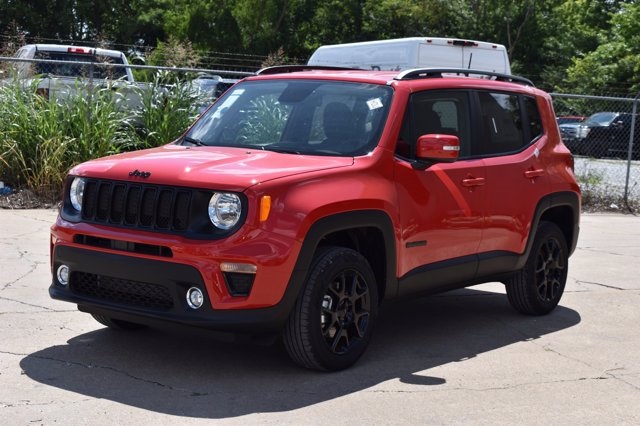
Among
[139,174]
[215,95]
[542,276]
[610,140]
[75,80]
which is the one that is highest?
[75,80]

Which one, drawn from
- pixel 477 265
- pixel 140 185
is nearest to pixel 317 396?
pixel 140 185

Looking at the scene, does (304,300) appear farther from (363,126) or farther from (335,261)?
(363,126)

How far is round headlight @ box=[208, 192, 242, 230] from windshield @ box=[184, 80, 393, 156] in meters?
0.97

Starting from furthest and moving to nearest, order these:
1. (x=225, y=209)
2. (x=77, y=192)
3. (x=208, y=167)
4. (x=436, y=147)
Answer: (x=436, y=147) → (x=77, y=192) → (x=208, y=167) → (x=225, y=209)

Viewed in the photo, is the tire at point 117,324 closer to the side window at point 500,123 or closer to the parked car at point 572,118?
the side window at point 500,123

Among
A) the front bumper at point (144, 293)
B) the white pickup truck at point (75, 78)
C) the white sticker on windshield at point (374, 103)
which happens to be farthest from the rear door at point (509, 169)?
the white pickup truck at point (75, 78)

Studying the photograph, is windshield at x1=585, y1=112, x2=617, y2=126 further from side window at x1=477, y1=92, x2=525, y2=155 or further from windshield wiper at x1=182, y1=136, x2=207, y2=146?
windshield wiper at x1=182, y1=136, x2=207, y2=146

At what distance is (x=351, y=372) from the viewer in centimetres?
612

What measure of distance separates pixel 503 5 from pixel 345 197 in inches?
1841

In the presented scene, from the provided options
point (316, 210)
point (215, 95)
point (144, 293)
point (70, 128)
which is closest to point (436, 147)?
point (316, 210)

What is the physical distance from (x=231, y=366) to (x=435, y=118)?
7.31 feet

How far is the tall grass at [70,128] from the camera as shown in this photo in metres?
12.8

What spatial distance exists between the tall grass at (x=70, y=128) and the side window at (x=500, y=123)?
6.49 metres

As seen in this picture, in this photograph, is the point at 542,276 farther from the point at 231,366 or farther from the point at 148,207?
the point at 148,207
